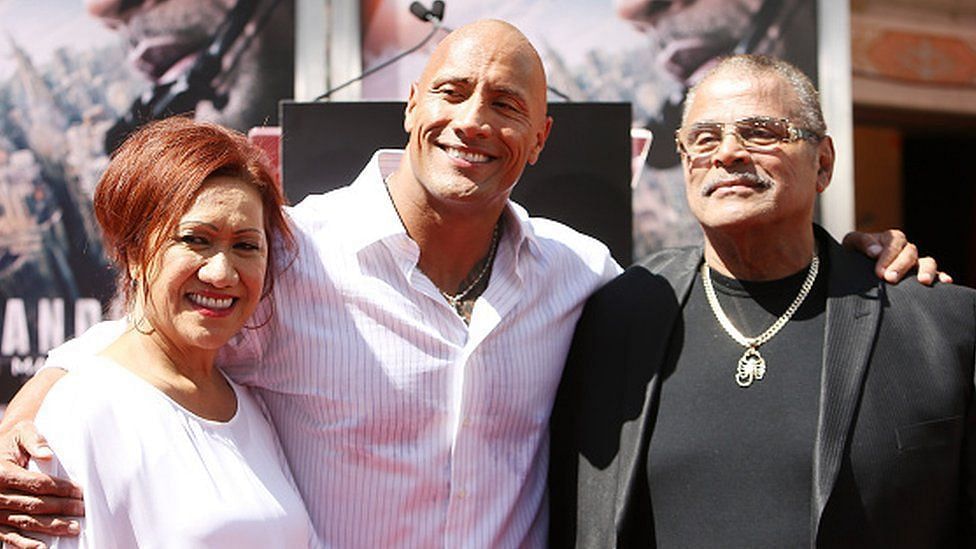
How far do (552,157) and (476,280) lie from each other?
2.12 feet

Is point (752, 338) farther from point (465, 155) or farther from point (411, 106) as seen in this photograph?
point (411, 106)

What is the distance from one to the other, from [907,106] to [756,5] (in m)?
2.21

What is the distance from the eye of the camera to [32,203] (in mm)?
3750

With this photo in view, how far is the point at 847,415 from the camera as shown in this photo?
1.92 meters

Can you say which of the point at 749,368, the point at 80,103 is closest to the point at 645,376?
the point at 749,368

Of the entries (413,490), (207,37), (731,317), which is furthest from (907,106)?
(413,490)

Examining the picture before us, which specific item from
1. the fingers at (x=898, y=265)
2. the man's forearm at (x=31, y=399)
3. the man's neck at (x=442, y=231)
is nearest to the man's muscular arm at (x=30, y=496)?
the man's forearm at (x=31, y=399)

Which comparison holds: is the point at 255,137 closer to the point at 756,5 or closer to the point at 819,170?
the point at 819,170

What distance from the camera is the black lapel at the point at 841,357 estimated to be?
189cm

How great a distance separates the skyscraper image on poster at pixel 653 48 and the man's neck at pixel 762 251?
1.94 m

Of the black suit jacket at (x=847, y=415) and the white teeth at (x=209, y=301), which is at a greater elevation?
the white teeth at (x=209, y=301)

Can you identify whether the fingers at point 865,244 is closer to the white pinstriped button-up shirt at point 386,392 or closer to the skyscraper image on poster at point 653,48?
the white pinstriped button-up shirt at point 386,392

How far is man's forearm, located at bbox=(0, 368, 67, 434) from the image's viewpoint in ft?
6.23

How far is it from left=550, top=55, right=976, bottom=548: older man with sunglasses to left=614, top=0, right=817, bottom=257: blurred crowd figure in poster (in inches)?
75.0
